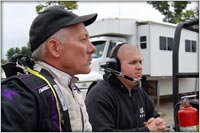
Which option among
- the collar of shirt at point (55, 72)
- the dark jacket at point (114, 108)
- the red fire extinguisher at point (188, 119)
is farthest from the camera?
the dark jacket at point (114, 108)

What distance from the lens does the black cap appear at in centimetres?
123

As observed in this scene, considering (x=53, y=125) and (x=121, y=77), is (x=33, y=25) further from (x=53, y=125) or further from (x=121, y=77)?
(x=121, y=77)

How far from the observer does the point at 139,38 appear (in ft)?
31.9

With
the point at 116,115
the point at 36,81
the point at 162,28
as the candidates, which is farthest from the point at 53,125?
the point at 162,28

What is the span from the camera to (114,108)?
2.07m

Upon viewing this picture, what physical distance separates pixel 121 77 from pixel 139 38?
25.2 ft

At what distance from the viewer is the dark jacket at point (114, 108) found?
199cm

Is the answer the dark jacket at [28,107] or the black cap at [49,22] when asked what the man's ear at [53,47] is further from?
the dark jacket at [28,107]

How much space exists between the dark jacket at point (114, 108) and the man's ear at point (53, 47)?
2.78 ft

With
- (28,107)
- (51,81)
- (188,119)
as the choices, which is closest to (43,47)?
(51,81)

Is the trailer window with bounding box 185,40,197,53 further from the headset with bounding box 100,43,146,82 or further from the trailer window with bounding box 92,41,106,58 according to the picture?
the headset with bounding box 100,43,146,82

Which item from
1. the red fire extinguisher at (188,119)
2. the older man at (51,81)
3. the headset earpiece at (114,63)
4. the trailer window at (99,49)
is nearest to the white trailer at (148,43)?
the trailer window at (99,49)

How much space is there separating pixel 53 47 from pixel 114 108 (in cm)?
97

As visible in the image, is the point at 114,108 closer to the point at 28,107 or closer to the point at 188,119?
the point at 188,119
